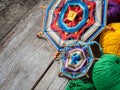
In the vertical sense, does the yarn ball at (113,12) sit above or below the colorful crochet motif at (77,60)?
above

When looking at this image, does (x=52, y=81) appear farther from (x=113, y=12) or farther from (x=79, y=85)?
(x=113, y=12)

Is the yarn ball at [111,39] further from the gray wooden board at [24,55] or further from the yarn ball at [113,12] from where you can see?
the gray wooden board at [24,55]

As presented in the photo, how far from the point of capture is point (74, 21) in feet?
8.73

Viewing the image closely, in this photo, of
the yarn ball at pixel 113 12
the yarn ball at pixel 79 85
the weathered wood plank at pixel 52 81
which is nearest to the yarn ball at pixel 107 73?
the yarn ball at pixel 79 85

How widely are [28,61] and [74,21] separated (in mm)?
438

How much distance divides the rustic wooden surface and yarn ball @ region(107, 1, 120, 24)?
48 centimetres

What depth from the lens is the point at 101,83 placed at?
2.28 meters

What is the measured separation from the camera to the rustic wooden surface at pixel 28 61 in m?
2.58

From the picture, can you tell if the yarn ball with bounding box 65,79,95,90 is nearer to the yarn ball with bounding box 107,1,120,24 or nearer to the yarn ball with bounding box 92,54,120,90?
the yarn ball with bounding box 92,54,120,90

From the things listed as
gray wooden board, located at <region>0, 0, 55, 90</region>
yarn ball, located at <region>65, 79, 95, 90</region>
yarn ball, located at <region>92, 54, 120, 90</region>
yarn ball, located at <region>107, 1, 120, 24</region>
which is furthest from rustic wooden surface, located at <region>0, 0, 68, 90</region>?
yarn ball, located at <region>107, 1, 120, 24</region>

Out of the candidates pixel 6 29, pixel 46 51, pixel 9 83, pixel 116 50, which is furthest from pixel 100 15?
pixel 6 29

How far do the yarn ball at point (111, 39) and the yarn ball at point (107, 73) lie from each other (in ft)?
0.37

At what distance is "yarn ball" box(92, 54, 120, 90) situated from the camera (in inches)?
89.1

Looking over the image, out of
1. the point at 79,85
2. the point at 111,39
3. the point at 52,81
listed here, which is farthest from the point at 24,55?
the point at 111,39
